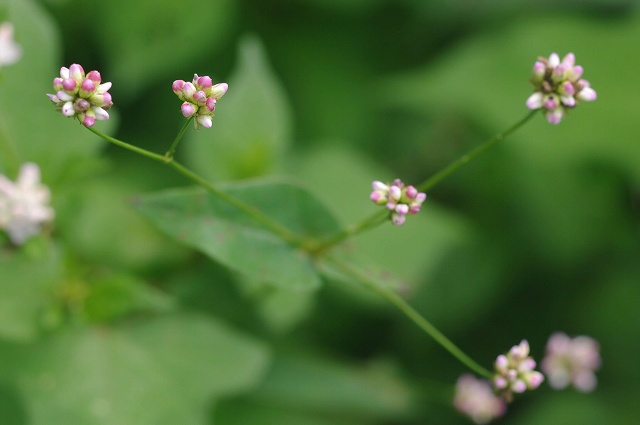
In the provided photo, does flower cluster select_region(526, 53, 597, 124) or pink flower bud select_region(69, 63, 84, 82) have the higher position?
flower cluster select_region(526, 53, 597, 124)

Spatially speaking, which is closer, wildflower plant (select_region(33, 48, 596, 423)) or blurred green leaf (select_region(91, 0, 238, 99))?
wildflower plant (select_region(33, 48, 596, 423))

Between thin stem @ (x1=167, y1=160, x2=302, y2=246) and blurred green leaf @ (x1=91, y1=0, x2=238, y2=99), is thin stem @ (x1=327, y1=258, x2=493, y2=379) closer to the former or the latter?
thin stem @ (x1=167, y1=160, x2=302, y2=246)

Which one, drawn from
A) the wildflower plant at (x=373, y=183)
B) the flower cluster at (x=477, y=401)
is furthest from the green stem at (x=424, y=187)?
→ the flower cluster at (x=477, y=401)

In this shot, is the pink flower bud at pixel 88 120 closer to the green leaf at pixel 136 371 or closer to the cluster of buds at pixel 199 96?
the cluster of buds at pixel 199 96

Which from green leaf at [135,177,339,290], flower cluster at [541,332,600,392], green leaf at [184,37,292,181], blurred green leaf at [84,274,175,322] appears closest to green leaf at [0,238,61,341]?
blurred green leaf at [84,274,175,322]

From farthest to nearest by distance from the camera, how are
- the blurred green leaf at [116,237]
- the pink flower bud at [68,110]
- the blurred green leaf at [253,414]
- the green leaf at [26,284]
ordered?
1. the blurred green leaf at [253,414]
2. the blurred green leaf at [116,237]
3. the green leaf at [26,284]
4. the pink flower bud at [68,110]

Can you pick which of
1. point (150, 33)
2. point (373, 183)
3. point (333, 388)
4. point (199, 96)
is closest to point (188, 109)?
point (199, 96)
